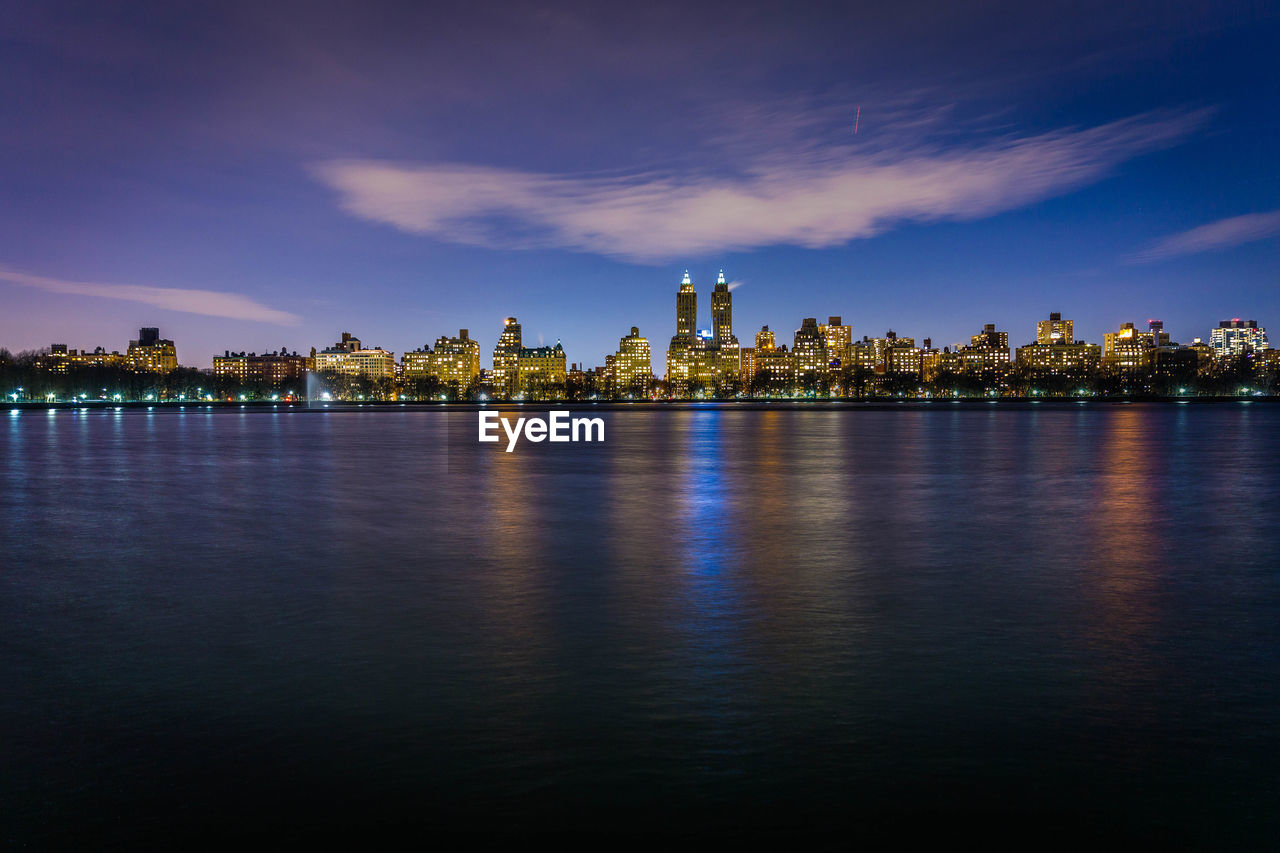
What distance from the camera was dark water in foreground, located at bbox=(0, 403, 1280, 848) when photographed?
658 centimetres

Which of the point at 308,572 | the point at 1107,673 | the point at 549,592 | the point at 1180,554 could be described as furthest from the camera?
the point at 1180,554

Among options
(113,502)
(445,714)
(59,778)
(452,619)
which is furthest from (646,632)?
(113,502)

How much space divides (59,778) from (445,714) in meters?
2.86

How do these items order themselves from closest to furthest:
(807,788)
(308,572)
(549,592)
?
(807,788), (549,592), (308,572)

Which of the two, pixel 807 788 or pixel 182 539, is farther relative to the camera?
pixel 182 539

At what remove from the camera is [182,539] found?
65.5ft

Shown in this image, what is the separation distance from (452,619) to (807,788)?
6.40m

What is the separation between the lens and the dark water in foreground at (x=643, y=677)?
6578mm

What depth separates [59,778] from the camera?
7.00 metres

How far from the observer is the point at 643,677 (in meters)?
9.45

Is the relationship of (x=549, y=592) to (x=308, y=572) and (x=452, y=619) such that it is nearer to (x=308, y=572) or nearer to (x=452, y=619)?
(x=452, y=619)

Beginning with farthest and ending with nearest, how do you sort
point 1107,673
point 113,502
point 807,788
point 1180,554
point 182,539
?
point 113,502, point 182,539, point 1180,554, point 1107,673, point 807,788

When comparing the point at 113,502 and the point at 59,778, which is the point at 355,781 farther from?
the point at 113,502

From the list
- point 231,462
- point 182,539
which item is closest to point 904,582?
point 182,539
